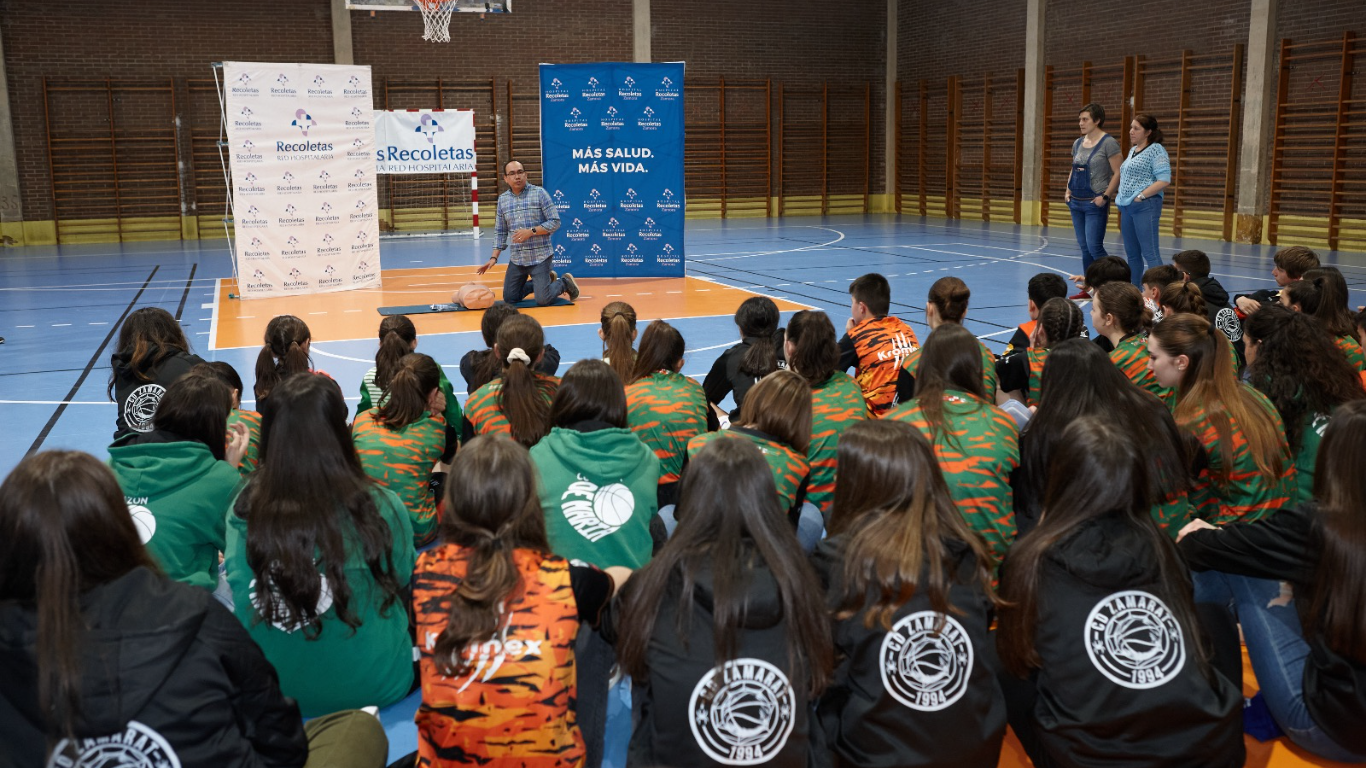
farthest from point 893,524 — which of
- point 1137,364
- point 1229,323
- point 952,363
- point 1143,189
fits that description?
point 1143,189

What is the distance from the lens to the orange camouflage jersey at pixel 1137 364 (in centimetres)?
450

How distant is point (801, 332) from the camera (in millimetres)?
4293

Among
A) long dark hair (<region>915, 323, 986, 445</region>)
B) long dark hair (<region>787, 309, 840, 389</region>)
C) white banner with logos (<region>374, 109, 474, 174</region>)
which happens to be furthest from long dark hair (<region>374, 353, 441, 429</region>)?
white banner with logos (<region>374, 109, 474, 174</region>)

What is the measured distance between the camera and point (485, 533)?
7.75 ft

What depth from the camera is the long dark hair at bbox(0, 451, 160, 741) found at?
1.94 m

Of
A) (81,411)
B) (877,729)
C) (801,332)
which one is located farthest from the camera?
(81,411)

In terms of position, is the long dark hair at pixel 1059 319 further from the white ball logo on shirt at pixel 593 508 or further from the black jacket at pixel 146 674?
the black jacket at pixel 146 674

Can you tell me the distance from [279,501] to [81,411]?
5129 mm

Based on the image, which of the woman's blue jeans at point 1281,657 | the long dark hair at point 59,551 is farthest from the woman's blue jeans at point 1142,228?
the long dark hair at point 59,551

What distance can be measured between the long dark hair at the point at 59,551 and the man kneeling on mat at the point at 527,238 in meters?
9.24

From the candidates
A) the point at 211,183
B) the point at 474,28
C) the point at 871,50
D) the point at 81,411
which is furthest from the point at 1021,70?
the point at 81,411

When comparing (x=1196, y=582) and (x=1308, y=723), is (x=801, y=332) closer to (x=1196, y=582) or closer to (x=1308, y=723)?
(x=1196, y=582)

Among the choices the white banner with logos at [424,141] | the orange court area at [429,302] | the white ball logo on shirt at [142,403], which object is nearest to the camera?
the white ball logo on shirt at [142,403]

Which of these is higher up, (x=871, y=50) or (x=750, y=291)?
(x=871, y=50)
